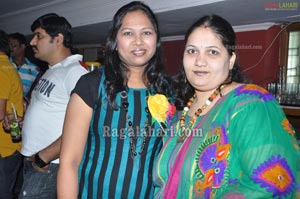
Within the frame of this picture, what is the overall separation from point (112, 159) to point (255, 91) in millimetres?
686

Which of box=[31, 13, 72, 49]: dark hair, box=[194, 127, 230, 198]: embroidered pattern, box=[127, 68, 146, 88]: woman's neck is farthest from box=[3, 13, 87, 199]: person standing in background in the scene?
box=[194, 127, 230, 198]: embroidered pattern

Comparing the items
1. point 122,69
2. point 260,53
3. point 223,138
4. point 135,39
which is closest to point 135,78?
point 122,69

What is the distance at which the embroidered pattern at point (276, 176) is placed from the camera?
84 centimetres

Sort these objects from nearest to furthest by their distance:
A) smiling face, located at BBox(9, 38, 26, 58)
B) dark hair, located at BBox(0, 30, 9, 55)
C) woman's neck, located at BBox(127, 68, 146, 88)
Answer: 1. woman's neck, located at BBox(127, 68, 146, 88)
2. dark hair, located at BBox(0, 30, 9, 55)
3. smiling face, located at BBox(9, 38, 26, 58)

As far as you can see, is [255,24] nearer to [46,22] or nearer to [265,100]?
[46,22]

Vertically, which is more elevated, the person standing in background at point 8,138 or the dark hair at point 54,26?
the dark hair at point 54,26

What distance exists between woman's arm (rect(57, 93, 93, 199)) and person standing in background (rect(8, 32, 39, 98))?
8.92ft

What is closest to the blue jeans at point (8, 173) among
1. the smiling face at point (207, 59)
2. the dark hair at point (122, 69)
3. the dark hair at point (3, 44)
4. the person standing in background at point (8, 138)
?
the person standing in background at point (8, 138)

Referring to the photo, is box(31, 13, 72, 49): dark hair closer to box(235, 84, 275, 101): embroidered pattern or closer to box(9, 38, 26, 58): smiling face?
box(235, 84, 275, 101): embroidered pattern

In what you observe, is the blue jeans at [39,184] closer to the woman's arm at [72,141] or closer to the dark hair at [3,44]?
the woman's arm at [72,141]

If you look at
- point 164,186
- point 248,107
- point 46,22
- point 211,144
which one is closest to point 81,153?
point 164,186

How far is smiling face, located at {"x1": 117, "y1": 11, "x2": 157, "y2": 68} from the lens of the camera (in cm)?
133

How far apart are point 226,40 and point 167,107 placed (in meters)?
0.41

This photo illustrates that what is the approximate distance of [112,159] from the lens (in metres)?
1.31
